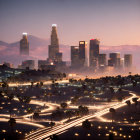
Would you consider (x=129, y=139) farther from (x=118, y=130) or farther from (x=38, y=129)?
(x=38, y=129)

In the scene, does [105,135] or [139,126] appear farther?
[139,126]

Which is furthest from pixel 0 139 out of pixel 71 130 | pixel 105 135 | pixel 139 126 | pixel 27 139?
pixel 139 126

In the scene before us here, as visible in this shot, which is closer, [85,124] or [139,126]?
[85,124]

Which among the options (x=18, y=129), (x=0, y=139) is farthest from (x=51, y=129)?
(x=0, y=139)

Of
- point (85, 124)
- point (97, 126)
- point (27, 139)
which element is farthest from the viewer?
point (97, 126)

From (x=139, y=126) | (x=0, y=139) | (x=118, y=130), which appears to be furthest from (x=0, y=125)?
(x=139, y=126)

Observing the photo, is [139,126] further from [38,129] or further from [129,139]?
[38,129]

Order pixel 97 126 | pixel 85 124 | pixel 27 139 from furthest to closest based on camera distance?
pixel 97 126, pixel 85 124, pixel 27 139
